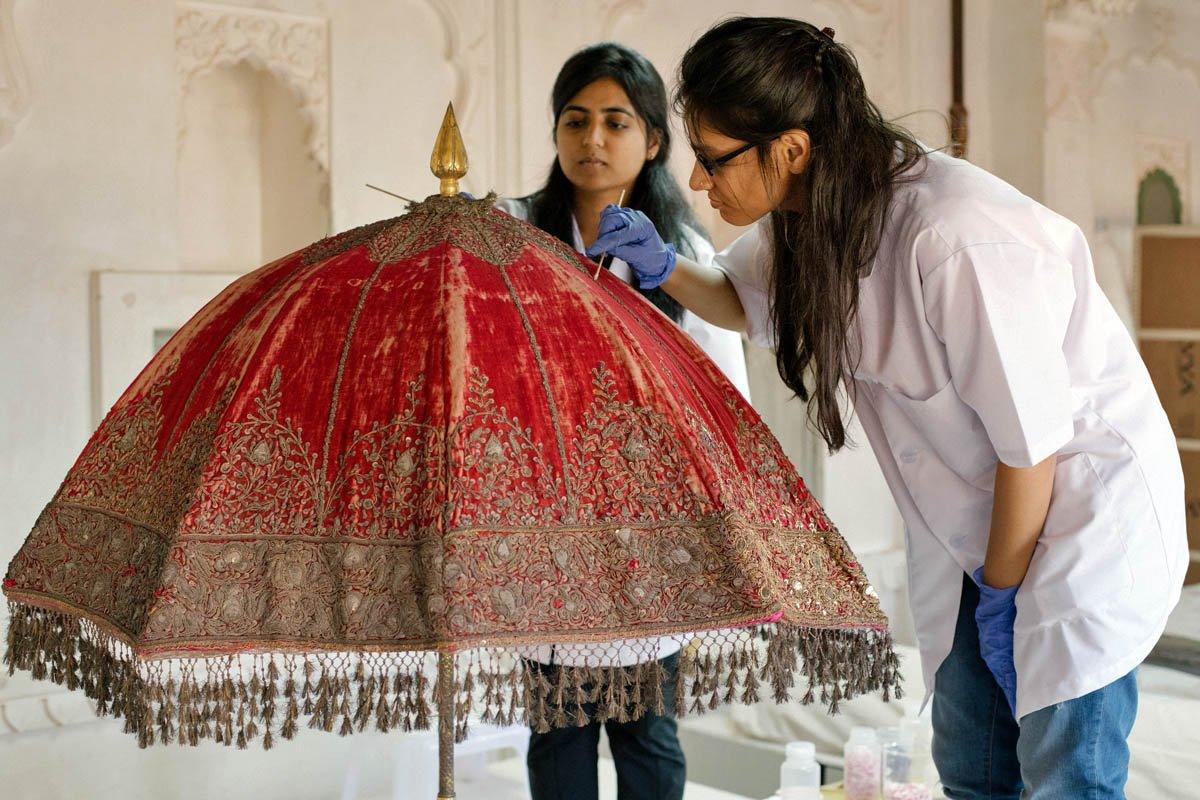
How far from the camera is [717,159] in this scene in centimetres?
143

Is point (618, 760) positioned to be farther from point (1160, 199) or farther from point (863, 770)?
point (1160, 199)

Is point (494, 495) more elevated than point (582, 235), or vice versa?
point (582, 235)

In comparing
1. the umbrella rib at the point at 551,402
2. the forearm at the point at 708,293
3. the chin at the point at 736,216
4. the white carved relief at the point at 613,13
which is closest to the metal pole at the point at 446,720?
the umbrella rib at the point at 551,402

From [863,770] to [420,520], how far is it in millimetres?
1953

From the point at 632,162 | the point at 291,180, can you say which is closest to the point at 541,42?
the point at 291,180

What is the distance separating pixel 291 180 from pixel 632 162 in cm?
155

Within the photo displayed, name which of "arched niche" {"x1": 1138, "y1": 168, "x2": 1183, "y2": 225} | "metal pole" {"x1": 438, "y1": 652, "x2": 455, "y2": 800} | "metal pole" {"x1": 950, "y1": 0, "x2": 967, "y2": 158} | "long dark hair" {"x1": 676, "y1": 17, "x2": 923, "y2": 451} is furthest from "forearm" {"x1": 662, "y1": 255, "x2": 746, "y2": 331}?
"arched niche" {"x1": 1138, "y1": 168, "x2": 1183, "y2": 225}

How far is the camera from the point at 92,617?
120 cm

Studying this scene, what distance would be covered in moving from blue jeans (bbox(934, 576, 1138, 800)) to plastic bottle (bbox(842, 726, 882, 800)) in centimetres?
122

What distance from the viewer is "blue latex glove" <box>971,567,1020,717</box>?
1.48 metres

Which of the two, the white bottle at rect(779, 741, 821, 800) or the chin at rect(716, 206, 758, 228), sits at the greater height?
the chin at rect(716, 206, 758, 228)

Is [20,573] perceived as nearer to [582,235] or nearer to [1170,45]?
[582,235]

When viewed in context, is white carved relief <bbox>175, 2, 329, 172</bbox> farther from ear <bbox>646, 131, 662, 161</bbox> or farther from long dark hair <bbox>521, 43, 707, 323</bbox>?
ear <bbox>646, 131, 662, 161</bbox>

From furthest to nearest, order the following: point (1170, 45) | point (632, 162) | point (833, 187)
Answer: point (1170, 45) → point (632, 162) → point (833, 187)
